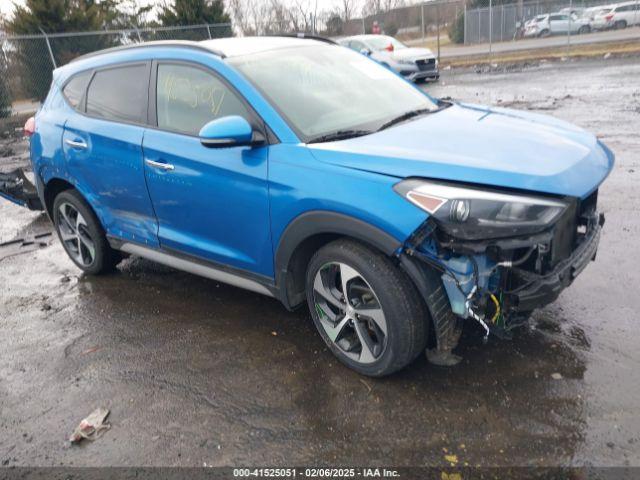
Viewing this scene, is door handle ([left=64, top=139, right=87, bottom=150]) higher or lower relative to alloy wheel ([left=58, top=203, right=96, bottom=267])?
higher

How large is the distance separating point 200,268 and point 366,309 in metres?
1.38

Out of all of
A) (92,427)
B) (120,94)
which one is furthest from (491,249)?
(120,94)

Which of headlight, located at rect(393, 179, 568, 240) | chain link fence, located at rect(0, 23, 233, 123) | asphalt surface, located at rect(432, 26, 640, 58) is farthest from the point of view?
asphalt surface, located at rect(432, 26, 640, 58)

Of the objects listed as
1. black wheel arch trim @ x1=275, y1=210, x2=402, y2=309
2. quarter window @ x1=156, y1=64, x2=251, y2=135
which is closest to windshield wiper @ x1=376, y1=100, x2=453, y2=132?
black wheel arch trim @ x1=275, y1=210, x2=402, y2=309

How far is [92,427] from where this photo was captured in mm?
2988

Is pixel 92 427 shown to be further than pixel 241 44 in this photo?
No

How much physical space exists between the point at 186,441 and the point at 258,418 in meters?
0.39

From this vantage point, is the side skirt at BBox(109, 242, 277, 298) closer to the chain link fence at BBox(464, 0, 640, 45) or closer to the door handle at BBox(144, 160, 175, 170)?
the door handle at BBox(144, 160, 175, 170)

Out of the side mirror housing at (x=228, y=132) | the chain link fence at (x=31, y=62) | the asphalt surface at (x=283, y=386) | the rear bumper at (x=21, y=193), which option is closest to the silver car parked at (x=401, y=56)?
the chain link fence at (x=31, y=62)

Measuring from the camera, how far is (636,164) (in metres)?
6.49

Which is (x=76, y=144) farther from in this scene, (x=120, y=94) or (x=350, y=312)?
(x=350, y=312)

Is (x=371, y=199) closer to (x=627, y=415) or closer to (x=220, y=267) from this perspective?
(x=220, y=267)

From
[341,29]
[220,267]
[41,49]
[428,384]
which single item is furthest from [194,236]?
[341,29]

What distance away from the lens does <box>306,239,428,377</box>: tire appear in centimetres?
280
